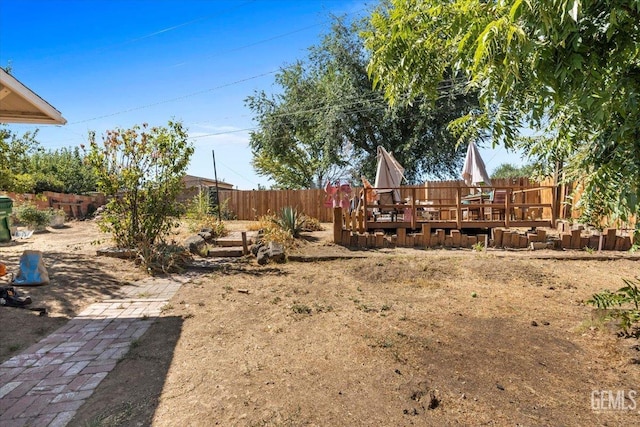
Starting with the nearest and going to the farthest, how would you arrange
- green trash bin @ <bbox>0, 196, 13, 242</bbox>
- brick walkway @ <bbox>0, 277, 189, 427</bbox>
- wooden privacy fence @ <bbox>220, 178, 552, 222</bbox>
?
brick walkway @ <bbox>0, 277, 189, 427</bbox> → green trash bin @ <bbox>0, 196, 13, 242</bbox> → wooden privacy fence @ <bbox>220, 178, 552, 222</bbox>

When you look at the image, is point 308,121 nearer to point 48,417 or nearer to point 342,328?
point 342,328

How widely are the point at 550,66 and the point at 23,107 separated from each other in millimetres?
6003

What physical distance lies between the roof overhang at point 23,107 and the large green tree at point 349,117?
12126mm

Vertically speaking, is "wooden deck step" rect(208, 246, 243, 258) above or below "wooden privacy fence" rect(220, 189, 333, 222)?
below

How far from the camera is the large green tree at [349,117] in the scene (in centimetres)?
1581

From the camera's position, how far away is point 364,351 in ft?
8.98

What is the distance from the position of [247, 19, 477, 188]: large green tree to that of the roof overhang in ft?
39.8

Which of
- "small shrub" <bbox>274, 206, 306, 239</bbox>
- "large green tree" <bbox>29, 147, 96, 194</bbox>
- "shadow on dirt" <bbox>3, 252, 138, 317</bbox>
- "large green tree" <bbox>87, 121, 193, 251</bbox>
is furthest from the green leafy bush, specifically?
"large green tree" <bbox>29, 147, 96, 194</bbox>

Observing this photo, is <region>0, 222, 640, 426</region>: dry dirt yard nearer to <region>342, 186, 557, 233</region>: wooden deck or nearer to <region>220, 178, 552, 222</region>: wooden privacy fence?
<region>342, 186, 557, 233</region>: wooden deck

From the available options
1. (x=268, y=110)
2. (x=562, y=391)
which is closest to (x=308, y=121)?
(x=268, y=110)

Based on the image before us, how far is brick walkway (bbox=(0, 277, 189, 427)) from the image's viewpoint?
209cm

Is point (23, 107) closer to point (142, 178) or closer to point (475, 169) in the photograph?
point (142, 178)

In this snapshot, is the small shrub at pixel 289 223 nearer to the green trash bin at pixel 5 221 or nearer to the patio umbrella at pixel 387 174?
the patio umbrella at pixel 387 174

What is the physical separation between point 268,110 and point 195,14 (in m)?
6.67
